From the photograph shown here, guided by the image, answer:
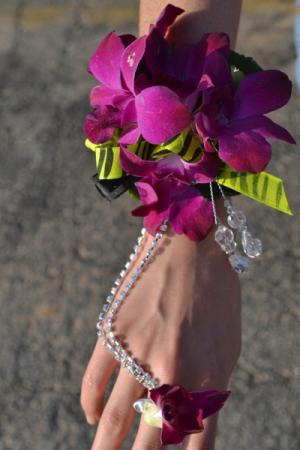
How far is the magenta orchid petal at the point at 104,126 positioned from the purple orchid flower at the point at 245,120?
5.5 inches

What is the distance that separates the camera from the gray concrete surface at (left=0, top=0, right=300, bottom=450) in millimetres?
1688

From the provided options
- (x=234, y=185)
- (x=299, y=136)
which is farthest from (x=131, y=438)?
(x=299, y=136)

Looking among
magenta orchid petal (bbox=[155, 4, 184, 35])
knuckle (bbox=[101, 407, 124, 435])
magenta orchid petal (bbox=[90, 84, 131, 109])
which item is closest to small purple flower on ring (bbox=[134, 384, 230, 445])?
knuckle (bbox=[101, 407, 124, 435])

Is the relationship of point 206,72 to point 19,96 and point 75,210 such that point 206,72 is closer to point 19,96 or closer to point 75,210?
point 75,210

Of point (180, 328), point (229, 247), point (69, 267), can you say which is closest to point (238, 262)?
point (229, 247)

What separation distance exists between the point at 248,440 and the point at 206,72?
1026 millimetres

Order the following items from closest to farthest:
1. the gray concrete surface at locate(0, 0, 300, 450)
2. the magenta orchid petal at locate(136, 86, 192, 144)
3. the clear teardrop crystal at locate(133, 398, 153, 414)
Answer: the magenta orchid petal at locate(136, 86, 192, 144) < the clear teardrop crystal at locate(133, 398, 153, 414) < the gray concrete surface at locate(0, 0, 300, 450)

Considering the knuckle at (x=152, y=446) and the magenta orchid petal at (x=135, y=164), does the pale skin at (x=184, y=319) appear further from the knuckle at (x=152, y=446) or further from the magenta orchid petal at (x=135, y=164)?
the magenta orchid petal at (x=135, y=164)

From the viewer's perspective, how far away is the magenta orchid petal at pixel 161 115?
91 centimetres

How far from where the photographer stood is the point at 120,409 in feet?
3.43

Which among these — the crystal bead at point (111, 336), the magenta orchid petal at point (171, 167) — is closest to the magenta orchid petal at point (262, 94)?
the magenta orchid petal at point (171, 167)

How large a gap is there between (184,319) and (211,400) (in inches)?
5.2

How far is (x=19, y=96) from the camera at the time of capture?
2.54 metres

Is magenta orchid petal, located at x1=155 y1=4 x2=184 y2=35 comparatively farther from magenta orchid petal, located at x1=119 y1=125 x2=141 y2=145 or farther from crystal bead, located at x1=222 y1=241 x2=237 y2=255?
crystal bead, located at x1=222 y1=241 x2=237 y2=255
